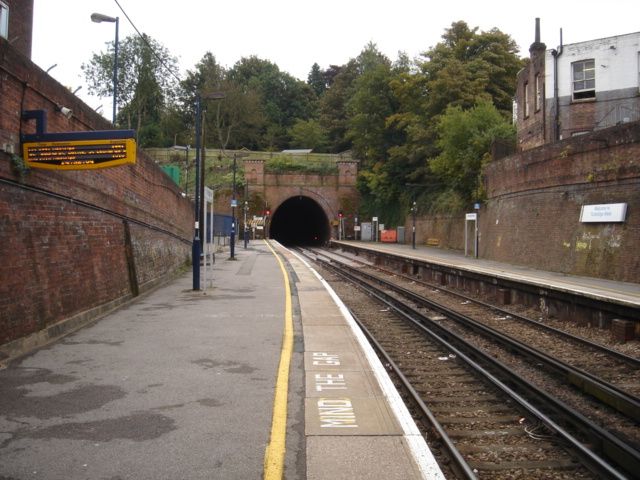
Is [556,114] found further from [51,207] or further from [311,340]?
[51,207]

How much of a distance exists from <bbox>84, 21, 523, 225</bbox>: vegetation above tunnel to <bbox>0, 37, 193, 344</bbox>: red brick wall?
18037mm

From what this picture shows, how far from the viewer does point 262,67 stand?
104 m

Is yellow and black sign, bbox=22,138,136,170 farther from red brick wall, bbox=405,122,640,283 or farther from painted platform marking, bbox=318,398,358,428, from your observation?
red brick wall, bbox=405,122,640,283

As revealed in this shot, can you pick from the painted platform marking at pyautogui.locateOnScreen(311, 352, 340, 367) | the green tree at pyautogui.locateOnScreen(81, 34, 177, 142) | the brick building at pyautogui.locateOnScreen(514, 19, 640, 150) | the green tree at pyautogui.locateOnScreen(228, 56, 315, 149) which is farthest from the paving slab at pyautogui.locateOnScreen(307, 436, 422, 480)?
the green tree at pyautogui.locateOnScreen(228, 56, 315, 149)

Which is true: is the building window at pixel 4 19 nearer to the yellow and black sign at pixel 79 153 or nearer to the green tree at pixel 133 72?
the yellow and black sign at pixel 79 153

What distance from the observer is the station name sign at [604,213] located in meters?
19.5

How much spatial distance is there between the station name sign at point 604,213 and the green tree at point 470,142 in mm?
13927

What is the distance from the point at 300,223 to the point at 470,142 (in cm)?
4327

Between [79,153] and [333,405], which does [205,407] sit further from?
[79,153]

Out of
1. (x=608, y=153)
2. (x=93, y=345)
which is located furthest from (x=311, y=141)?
(x=93, y=345)

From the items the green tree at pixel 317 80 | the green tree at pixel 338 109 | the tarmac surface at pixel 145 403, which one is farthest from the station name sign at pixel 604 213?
the green tree at pixel 317 80

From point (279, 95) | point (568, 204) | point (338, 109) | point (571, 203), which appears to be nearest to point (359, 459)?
point (571, 203)

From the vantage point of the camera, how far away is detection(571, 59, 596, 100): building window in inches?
1136

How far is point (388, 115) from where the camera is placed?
197 ft
